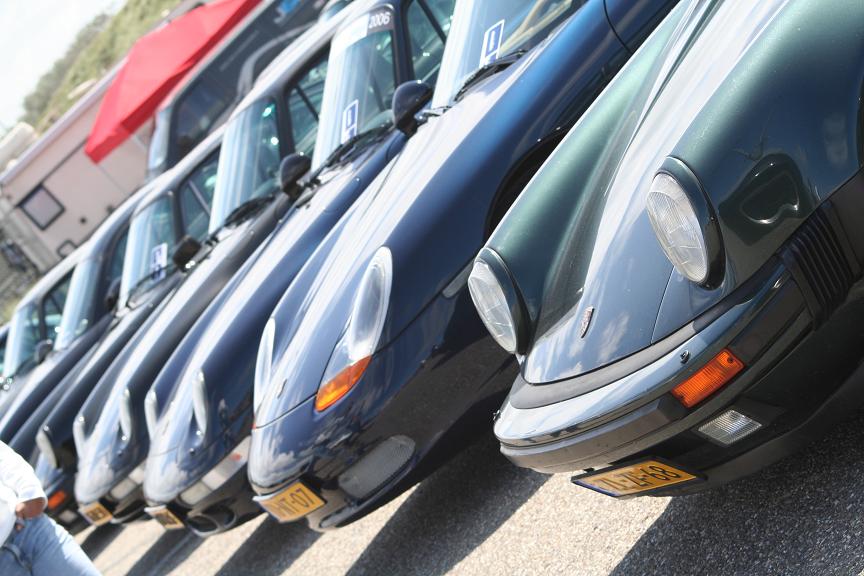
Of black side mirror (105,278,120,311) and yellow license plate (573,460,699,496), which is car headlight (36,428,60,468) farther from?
yellow license plate (573,460,699,496)

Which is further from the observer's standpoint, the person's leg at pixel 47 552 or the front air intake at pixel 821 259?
the person's leg at pixel 47 552

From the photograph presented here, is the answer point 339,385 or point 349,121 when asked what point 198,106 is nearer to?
point 349,121

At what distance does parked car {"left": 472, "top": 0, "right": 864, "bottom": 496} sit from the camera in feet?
6.77

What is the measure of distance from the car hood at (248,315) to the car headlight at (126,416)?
1.78ft

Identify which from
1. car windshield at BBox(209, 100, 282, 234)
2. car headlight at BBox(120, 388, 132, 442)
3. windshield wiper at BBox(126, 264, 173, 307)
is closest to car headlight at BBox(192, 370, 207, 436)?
car headlight at BBox(120, 388, 132, 442)

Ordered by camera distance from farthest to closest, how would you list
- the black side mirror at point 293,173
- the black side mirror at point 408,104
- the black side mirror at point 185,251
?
1. the black side mirror at point 185,251
2. the black side mirror at point 293,173
3. the black side mirror at point 408,104

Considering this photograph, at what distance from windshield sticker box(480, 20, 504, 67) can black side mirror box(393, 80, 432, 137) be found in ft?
1.67

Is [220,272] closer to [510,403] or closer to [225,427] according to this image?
[225,427]

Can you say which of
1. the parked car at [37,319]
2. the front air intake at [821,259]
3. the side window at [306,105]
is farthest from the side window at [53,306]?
the front air intake at [821,259]

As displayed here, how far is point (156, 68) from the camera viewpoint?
→ 1584 cm

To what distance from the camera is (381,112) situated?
5426mm

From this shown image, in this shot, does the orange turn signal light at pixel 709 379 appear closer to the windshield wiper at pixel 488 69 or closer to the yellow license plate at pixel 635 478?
the yellow license plate at pixel 635 478

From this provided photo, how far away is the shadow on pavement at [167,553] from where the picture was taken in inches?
240

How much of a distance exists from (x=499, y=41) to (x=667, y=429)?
2336 millimetres
